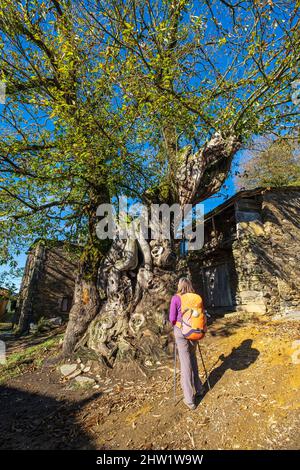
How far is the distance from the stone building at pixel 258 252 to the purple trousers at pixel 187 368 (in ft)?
22.1

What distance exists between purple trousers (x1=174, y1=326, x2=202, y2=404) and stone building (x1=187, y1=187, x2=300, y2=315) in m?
6.74

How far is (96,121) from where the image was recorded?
5547mm

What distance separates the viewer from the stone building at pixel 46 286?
15539 mm

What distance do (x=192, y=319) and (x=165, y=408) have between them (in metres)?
1.47

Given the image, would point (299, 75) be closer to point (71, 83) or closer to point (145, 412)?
point (71, 83)

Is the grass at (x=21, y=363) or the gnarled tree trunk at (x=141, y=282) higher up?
the gnarled tree trunk at (x=141, y=282)

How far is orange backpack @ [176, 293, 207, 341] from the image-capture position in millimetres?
3932

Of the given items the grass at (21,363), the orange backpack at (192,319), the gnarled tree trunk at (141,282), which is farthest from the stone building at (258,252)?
the grass at (21,363)

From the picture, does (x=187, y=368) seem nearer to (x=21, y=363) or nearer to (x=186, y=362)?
(x=186, y=362)

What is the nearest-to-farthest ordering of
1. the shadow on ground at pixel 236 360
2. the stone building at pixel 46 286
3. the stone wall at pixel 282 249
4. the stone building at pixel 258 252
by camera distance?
the shadow on ground at pixel 236 360 → the stone wall at pixel 282 249 → the stone building at pixel 258 252 → the stone building at pixel 46 286

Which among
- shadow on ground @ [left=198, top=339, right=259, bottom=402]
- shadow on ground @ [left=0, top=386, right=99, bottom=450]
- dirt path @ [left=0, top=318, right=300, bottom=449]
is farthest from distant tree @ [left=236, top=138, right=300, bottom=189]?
shadow on ground @ [left=0, top=386, right=99, bottom=450]

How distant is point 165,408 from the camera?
400 centimetres

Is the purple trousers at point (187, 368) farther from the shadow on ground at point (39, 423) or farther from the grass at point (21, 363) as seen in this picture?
the grass at point (21, 363)

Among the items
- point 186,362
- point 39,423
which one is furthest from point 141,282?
point 39,423
